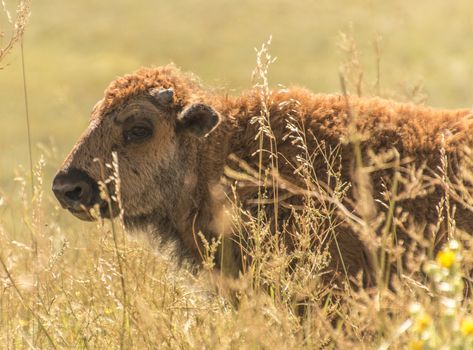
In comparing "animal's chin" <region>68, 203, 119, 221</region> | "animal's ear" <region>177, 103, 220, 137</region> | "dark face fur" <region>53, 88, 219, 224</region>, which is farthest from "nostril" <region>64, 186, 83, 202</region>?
"animal's ear" <region>177, 103, 220, 137</region>

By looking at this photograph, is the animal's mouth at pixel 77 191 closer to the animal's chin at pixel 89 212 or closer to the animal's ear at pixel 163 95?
the animal's chin at pixel 89 212

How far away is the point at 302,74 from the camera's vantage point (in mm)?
42156

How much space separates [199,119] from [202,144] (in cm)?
22

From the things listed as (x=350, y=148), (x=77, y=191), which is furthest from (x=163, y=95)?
(x=350, y=148)

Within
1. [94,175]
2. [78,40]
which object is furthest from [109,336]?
[78,40]

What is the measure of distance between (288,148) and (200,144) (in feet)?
2.80

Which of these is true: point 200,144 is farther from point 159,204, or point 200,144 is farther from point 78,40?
point 78,40

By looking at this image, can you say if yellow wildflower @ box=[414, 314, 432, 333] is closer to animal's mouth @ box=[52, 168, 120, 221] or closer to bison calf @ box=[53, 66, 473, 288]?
bison calf @ box=[53, 66, 473, 288]

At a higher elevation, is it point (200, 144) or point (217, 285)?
point (200, 144)

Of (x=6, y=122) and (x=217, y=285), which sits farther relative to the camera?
(x=6, y=122)

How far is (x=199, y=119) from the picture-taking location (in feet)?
25.8

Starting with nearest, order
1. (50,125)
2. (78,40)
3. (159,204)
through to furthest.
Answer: (159,204) → (50,125) → (78,40)

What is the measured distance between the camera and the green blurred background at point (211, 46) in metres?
40.0

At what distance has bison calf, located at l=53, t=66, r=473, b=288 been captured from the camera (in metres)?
7.28
